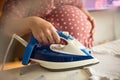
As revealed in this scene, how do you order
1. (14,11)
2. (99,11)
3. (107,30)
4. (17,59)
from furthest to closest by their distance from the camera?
(107,30) < (99,11) < (17,59) < (14,11)

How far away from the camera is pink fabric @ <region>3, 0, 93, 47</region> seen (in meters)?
0.83

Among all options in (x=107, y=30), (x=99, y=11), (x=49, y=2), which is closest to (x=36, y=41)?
(x=49, y=2)

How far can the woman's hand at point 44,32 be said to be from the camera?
2.19 ft

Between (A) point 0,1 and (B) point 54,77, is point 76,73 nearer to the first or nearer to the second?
(B) point 54,77

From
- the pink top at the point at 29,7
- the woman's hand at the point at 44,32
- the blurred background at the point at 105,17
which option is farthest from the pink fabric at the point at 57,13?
the blurred background at the point at 105,17

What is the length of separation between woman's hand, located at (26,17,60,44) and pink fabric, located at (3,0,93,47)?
0.51 ft

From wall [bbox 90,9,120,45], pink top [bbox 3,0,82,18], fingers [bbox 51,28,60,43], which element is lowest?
Result: wall [bbox 90,9,120,45]

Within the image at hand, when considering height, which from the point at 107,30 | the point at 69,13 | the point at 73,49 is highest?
the point at 69,13

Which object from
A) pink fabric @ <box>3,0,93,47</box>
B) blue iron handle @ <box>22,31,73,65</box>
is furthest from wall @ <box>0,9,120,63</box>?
blue iron handle @ <box>22,31,73,65</box>

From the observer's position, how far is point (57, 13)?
894 millimetres

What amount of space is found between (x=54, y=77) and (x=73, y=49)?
0.12 m

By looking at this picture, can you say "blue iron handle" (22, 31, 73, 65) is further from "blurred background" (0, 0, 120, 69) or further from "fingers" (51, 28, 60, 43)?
"blurred background" (0, 0, 120, 69)

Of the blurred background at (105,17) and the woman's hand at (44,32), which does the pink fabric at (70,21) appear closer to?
the woman's hand at (44,32)

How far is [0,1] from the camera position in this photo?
0.90m
